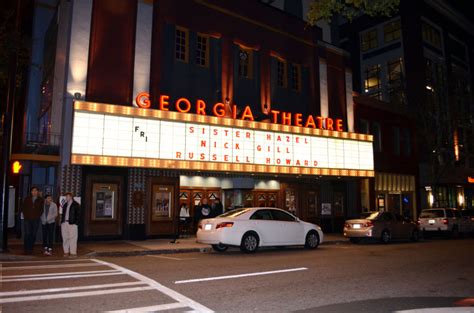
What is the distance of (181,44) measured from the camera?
811 inches

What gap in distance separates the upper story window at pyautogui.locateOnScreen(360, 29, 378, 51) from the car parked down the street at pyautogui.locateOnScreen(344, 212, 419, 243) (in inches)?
1155

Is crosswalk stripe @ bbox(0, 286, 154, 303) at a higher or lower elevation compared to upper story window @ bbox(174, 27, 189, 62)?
lower

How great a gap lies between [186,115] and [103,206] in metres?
5.17

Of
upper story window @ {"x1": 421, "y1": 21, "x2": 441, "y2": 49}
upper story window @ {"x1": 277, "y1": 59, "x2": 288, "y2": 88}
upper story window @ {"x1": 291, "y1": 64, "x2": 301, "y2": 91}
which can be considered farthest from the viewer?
upper story window @ {"x1": 421, "y1": 21, "x2": 441, "y2": 49}

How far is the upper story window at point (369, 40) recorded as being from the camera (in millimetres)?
44338

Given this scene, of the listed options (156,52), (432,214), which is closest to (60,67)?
(156,52)

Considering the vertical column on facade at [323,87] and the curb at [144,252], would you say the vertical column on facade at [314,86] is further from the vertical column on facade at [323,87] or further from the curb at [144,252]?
the curb at [144,252]

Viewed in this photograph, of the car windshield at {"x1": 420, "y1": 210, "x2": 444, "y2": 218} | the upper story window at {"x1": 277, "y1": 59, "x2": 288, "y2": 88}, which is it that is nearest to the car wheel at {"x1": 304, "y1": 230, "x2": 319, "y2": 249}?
the upper story window at {"x1": 277, "y1": 59, "x2": 288, "y2": 88}

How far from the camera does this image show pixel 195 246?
15625 mm

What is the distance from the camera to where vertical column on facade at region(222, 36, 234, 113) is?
2145cm

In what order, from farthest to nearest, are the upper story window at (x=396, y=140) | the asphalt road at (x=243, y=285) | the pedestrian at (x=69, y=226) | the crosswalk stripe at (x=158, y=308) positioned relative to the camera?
the upper story window at (x=396, y=140) < the pedestrian at (x=69, y=226) < the asphalt road at (x=243, y=285) < the crosswalk stripe at (x=158, y=308)

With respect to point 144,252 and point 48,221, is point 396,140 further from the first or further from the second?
point 48,221

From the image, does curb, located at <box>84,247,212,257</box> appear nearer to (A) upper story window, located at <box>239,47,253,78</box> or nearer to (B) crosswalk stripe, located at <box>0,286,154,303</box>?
(B) crosswalk stripe, located at <box>0,286,154,303</box>

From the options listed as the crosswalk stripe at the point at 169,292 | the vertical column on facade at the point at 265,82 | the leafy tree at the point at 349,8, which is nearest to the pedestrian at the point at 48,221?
the crosswalk stripe at the point at 169,292
